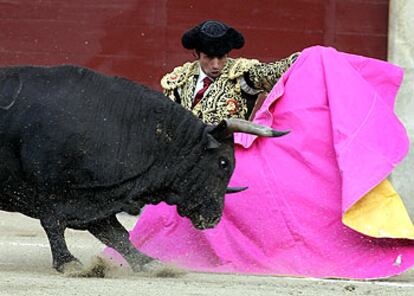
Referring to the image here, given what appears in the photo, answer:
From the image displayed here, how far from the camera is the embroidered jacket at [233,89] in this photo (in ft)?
23.0

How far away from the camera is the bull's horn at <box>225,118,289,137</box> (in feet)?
20.7

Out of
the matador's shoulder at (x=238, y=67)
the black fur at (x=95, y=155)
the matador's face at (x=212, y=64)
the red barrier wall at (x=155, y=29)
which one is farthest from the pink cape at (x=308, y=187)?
the red barrier wall at (x=155, y=29)

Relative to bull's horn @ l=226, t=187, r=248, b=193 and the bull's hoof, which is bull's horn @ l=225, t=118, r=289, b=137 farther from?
the bull's hoof

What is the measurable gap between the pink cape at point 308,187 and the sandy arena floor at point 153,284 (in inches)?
7.1

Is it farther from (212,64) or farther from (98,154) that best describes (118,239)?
(212,64)

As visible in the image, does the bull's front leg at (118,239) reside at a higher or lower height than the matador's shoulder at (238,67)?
lower

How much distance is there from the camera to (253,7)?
9109 mm

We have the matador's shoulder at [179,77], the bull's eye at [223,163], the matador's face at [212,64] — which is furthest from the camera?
the matador's shoulder at [179,77]

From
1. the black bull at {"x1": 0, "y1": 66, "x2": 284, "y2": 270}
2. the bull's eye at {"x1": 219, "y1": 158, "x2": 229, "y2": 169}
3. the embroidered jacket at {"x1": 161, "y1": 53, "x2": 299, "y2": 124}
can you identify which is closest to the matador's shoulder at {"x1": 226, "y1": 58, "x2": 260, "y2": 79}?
the embroidered jacket at {"x1": 161, "y1": 53, "x2": 299, "y2": 124}

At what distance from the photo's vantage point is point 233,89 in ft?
23.0

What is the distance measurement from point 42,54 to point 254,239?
2.81 m

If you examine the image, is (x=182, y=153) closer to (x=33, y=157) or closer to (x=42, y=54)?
(x=33, y=157)

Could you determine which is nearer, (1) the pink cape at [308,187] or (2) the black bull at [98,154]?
(2) the black bull at [98,154]

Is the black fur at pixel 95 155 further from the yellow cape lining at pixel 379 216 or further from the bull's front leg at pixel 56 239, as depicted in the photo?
the yellow cape lining at pixel 379 216
